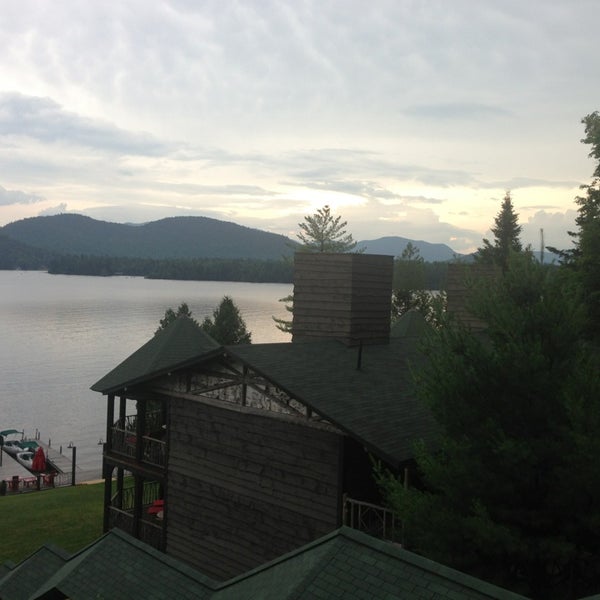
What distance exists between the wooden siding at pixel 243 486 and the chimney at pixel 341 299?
4.47 m

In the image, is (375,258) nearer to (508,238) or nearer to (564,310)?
(564,310)

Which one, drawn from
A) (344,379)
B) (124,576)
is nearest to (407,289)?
(344,379)

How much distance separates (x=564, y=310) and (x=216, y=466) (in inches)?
385

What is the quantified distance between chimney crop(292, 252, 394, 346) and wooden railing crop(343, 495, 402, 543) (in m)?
5.74

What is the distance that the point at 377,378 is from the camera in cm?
1656

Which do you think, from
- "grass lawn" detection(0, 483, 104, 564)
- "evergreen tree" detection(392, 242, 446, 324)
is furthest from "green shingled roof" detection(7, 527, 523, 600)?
"evergreen tree" detection(392, 242, 446, 324)

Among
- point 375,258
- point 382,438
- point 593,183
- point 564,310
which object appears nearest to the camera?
point 564,310

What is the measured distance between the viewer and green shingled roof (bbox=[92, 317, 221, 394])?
19.2m

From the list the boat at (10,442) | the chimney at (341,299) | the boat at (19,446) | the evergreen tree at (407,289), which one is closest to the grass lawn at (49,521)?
the chimney at (341,299)

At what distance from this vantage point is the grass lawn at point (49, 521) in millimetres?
22031

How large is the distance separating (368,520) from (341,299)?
7.05 meters

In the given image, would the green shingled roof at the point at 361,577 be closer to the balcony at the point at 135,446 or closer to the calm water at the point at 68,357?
the balcony at the point at 135,446

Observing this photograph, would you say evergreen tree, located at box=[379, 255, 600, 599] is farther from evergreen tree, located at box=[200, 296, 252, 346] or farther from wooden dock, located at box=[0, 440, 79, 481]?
evergreen tree, located at box=[200, 296, 252, 346]

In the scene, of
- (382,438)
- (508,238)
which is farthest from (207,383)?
(508,238)
